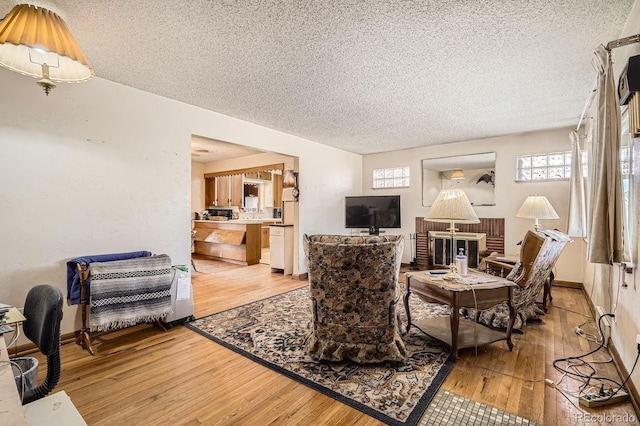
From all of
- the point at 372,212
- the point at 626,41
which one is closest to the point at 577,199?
the point at 626,41

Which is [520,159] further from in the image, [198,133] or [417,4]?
[198,133]

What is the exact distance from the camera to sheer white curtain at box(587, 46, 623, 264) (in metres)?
1.77

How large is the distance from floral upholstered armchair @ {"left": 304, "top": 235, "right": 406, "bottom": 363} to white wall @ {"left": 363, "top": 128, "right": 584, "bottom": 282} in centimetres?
385

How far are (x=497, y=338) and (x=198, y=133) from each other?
387 cm

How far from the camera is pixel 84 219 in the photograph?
2.82m

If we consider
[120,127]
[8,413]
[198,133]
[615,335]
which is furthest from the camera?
[198,133]

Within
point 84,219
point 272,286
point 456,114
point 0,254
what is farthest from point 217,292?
point 456,114

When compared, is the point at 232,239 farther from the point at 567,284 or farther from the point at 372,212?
the point at 567,284

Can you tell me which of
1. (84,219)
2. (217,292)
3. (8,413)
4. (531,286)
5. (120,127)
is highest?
(120,127)

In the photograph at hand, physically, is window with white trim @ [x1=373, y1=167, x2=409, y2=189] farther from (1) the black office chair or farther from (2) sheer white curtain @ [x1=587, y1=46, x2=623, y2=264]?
(1) the black office chair

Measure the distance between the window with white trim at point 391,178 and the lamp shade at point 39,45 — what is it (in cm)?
551

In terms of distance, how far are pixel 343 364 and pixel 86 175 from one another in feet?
9.54

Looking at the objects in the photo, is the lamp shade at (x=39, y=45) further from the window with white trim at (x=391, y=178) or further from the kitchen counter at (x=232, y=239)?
the window with white trim at (x=391, y=178)

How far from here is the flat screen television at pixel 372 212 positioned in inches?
237
